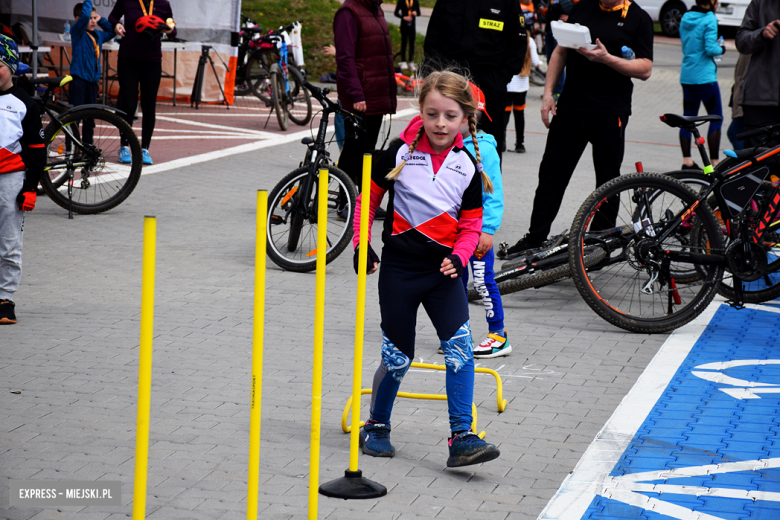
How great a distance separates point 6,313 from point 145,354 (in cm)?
353

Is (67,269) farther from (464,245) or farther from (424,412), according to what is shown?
(464,245)

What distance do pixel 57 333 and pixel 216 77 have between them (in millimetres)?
11532

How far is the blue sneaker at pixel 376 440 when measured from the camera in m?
4.04

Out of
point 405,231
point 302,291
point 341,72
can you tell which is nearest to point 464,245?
point 405,231

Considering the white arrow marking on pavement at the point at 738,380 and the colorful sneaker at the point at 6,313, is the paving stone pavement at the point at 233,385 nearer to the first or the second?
the colorful sneaker at the point at 6,313

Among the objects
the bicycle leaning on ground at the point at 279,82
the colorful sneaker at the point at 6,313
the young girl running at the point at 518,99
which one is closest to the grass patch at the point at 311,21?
the bicycle leaning on ground at the point at 279,82

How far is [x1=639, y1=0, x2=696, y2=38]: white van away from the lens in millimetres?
29672

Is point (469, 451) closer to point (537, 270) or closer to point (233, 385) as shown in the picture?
point (233, 385)

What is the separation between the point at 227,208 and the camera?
30.5ft

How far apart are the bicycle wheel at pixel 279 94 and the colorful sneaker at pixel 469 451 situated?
11.1 m

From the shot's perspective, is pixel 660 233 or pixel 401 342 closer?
pixel 401 342

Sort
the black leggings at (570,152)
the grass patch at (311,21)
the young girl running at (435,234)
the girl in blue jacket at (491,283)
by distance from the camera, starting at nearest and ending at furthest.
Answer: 1. the young girl running at (435,234)
2. the girl in blue jacket at (491,283)
3. the black leggings at (570,152)
4. the grass patch at (311,21)

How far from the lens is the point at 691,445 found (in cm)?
423

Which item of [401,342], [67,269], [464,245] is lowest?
[67,269]
